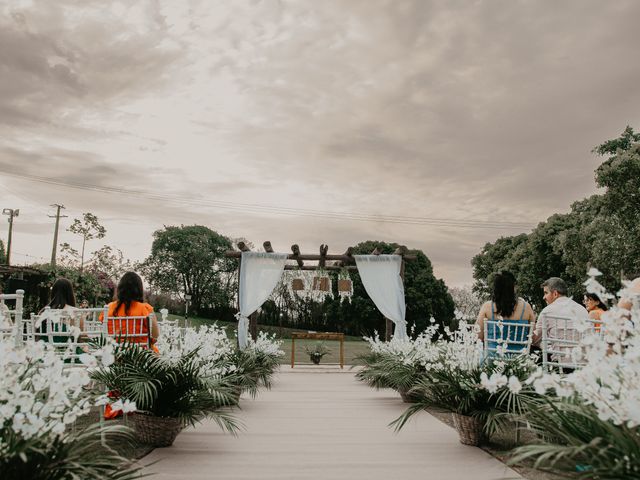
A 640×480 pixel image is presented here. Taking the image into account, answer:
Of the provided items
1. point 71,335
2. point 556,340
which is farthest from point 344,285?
point 71,335

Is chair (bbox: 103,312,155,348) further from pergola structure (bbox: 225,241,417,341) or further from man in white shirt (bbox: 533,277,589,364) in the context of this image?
pergola structure (bbox: 225,241,417,341)

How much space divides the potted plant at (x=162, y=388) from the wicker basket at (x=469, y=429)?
1697 mm

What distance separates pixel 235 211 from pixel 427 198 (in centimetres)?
2147

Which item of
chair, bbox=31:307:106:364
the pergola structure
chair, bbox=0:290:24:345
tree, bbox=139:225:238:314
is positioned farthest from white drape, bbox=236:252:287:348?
tree, bbox=139:225:238:314

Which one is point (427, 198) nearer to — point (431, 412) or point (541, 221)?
point (431, 412)

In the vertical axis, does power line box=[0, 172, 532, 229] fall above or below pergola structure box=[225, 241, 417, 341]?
above

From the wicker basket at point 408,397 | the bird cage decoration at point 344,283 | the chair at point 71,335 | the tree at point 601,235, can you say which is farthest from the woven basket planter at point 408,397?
the tree at point 601,235

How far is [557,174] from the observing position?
1413 cm

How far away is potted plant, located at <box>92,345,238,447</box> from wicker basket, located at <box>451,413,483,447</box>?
1.70 metres

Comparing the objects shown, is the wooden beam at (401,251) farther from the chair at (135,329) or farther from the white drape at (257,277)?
the chair at (135,329)

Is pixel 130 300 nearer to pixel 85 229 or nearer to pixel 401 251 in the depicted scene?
pixel 401 251

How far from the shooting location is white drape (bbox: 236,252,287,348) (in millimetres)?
10898

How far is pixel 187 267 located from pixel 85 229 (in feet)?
27.9

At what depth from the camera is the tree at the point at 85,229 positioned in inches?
1171
